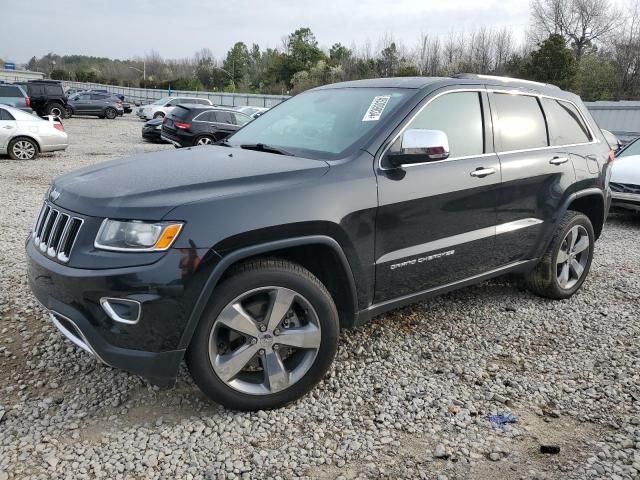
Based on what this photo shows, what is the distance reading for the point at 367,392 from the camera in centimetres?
311

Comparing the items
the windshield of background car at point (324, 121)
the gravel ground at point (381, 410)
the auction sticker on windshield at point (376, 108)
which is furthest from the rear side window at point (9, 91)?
the auction sticker on windshield at point (376, 108)

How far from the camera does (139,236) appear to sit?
2453mm

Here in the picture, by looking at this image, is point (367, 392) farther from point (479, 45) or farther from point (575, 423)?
point (479, 45)

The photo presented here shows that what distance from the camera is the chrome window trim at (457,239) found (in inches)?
125

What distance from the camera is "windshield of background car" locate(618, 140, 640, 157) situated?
9.05m

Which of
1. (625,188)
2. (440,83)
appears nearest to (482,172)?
(440,83)

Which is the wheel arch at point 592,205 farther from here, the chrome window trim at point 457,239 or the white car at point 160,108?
the white car at point 160,108

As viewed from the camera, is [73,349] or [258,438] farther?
[73,349]

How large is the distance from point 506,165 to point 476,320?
4.01ft

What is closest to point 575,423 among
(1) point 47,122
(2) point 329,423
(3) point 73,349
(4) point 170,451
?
(2) point 329,423

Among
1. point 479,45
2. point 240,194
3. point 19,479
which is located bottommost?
point 19,479

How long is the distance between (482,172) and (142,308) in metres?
2.36

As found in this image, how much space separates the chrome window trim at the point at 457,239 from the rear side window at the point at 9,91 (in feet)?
66.5

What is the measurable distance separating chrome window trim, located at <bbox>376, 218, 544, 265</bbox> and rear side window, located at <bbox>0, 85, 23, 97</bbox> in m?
20.3
